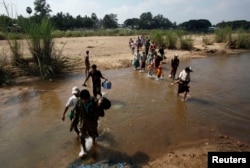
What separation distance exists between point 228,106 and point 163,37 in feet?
55.9

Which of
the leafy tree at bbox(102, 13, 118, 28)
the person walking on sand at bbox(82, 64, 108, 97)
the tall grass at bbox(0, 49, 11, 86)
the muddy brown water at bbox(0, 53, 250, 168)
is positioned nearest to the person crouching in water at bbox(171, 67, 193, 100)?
the muddy brown water at bbox(0, 53, 250, 168)

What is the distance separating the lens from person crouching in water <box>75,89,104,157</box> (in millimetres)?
5634

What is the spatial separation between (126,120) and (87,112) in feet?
9.09

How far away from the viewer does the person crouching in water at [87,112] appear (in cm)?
563

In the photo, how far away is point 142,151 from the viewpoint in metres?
6.47

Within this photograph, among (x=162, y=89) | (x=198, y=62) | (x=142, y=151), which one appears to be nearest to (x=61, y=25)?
(x=198, y=62)

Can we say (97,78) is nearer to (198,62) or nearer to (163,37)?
(198,62)

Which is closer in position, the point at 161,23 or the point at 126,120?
the point at 126,120

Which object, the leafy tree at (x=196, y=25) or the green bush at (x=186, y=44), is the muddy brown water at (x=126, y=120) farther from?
the leafy tree at (x=196, y=25)

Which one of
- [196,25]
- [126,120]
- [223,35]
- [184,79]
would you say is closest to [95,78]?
[126,120]

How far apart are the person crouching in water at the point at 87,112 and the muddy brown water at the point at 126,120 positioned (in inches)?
24.6

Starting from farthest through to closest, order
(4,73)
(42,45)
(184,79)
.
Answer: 1. (42,45)
2. (4,73)
3. (184,79)

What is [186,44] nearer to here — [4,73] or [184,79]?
[184,79]

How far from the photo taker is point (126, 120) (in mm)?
8422
